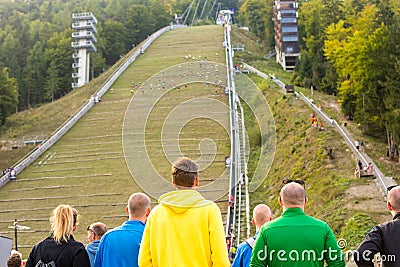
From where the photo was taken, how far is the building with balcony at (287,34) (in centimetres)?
5088

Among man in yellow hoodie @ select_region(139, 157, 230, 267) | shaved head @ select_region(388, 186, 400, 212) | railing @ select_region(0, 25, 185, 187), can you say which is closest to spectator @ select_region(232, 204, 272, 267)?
man in yellow hoodie @ select_region(139, 157, 230, 267)

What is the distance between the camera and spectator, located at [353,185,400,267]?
13.2 ft

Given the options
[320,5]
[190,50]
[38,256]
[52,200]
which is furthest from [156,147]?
[320,5]

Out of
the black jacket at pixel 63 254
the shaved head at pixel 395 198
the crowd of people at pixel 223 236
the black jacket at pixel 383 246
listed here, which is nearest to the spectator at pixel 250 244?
the crowd of people at pixel 223 236

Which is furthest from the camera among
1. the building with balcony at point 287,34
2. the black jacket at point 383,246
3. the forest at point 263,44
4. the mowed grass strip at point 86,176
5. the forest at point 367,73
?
the building with balcony at point 287,34

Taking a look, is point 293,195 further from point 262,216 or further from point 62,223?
point 62,223

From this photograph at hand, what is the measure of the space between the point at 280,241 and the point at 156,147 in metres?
21.1

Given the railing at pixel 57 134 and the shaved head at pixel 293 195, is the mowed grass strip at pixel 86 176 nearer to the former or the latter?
the railing at pixel 57 134

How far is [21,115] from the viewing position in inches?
1469

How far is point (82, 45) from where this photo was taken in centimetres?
5519

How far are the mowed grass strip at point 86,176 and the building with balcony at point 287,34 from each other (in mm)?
18630

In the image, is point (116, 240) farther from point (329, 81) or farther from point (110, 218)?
point (329, 81)

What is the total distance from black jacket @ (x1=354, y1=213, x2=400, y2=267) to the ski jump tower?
163ft

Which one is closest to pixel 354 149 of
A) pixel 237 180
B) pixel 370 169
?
pixel 370 169
